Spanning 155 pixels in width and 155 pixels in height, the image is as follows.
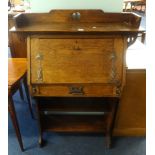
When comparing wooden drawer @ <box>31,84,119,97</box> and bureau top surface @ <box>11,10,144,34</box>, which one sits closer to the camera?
wooden drawer @ <box>31,84,119,97</box>

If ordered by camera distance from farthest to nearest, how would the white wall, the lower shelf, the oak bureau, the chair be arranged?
the lower shelf
the white wall
the chair
the oak bureau

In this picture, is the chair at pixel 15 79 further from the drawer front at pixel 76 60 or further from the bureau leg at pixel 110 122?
the bureau leg at pixel 110 122

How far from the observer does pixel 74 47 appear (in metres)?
1.25

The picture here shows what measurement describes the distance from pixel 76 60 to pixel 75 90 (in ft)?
0.63

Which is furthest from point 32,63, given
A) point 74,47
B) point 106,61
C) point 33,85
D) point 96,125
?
point 96,125

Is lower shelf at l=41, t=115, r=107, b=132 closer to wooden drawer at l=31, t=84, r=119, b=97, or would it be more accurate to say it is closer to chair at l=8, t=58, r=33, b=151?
chair at l=8, t=58, r=33, b=151

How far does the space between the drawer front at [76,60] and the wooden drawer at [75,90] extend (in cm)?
4

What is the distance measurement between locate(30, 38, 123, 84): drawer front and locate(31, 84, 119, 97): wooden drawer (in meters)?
0.04

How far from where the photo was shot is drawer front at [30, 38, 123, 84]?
1247 millimetres

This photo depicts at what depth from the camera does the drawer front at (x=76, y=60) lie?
1247 millimetres

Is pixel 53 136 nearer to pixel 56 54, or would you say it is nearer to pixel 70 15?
pixel 56 54

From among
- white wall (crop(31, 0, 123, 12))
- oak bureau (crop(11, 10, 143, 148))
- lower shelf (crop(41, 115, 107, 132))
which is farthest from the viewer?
lower shelf (crop(41, 115, 107, 132))

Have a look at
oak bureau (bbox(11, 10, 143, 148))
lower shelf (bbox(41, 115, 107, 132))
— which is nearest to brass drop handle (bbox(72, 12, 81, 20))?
oak bureau (bbox(11, 10, 143, 148))

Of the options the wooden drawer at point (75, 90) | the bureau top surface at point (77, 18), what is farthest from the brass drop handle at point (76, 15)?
the wooden drawer at point (75, 90)
